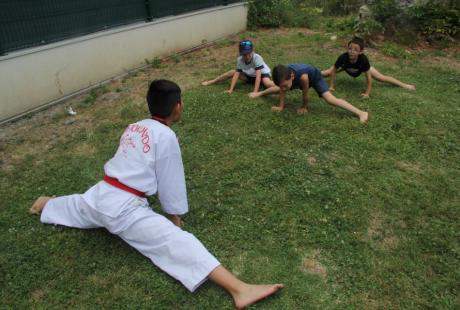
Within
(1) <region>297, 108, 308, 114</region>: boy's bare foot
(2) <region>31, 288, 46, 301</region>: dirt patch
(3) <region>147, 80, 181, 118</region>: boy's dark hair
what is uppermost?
(3) <region>147, 80, 181, 118</region>: boy's dark hair

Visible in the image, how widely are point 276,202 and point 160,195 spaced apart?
1065mm

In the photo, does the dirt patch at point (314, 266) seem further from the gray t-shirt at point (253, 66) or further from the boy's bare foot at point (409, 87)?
the boy's bare foot at point (409, 87)

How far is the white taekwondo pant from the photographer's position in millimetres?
2596

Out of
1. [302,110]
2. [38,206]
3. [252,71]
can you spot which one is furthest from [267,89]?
[38,206]

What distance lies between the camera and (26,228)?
328 centimetres

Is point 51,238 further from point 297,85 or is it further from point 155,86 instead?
point 297,85

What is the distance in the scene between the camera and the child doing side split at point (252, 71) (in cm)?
554

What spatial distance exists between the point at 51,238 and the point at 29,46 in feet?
10.9

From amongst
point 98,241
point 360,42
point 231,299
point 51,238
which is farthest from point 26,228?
point 360,42

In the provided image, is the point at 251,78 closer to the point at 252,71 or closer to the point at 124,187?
the point at 252,71

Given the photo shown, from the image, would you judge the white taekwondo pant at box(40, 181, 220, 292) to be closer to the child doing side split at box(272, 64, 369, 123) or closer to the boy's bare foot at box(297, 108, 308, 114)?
the child doing side split at box(272, 64, 369, 123)

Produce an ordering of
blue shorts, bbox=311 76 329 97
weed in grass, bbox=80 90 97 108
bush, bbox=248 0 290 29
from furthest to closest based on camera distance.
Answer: bush, bbox=248 0 290 29 < weed in grass, bbox=80 90 97 108 < blue shorts, bbox=311 76 329 97

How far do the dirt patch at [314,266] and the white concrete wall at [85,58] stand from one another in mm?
4331

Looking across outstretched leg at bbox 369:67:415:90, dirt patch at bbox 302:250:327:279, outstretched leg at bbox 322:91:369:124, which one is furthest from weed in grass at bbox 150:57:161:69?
dirt patch at bbox 302:250:327:279
